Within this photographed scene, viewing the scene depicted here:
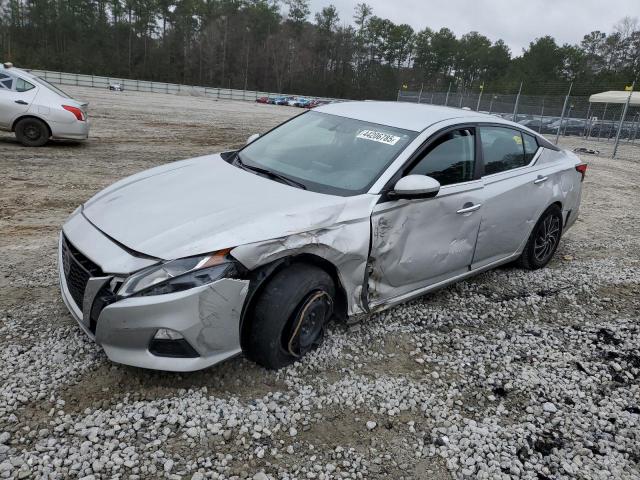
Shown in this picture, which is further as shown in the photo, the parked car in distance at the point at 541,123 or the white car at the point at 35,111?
the parked car in distance at the point at 541,123

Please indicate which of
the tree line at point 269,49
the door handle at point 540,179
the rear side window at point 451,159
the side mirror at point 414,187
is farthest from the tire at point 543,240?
the tree line at point 269,49

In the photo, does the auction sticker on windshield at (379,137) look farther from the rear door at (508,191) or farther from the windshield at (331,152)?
the rear door at (508,191)

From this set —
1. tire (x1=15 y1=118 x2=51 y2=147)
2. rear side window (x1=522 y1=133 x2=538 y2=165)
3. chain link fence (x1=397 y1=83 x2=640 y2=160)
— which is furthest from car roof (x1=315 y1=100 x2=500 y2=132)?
chain link fence (x1=397 y1=83 x2=640 y2=160)

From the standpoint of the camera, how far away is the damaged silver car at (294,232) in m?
2.49

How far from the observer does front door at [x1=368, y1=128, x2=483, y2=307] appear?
325 cm

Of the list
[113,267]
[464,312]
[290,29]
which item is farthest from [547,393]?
[290,29]

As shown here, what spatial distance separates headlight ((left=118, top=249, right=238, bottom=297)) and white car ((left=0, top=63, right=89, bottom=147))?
8.32 metres

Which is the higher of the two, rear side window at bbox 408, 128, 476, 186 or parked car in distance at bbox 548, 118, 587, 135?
parked car in distance at bbox 548, 118, 587, 135

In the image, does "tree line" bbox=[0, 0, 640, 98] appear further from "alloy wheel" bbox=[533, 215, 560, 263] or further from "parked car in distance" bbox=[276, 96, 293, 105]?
"alloy wheel" bbox=[533, 215, 560, 263]

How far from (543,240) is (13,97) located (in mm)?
9189

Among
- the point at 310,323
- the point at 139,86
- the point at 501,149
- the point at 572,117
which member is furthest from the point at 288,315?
the point at 139,86

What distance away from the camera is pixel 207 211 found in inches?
112

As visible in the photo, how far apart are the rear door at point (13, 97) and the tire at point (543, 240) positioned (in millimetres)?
8895

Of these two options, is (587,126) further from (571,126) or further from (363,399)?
(363,399)
